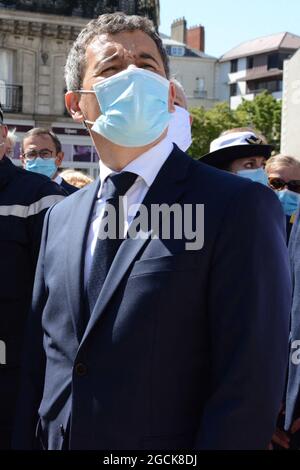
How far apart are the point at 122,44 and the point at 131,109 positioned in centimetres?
24

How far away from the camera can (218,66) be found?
7406 centimetres

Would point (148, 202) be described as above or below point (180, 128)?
below

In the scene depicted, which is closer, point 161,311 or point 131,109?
point 161,311

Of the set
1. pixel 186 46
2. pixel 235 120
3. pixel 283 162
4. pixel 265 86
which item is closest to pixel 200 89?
pixel 186 46

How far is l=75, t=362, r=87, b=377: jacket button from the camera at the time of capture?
2.23 meters

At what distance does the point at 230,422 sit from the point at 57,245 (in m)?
0.92

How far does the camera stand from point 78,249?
2.44 m

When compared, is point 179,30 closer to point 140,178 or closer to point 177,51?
point 177,51

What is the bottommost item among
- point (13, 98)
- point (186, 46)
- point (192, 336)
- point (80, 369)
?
point (80, 369)

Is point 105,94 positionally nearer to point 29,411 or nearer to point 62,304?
point 62,304

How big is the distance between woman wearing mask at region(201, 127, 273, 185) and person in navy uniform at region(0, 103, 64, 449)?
1.36 m

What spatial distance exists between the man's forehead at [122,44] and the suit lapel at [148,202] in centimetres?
44

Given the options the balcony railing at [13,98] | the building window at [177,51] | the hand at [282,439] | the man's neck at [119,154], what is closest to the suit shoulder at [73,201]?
the man's neck at [119,154]

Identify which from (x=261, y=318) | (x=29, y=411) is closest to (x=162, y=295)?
(x=261, y=318)
